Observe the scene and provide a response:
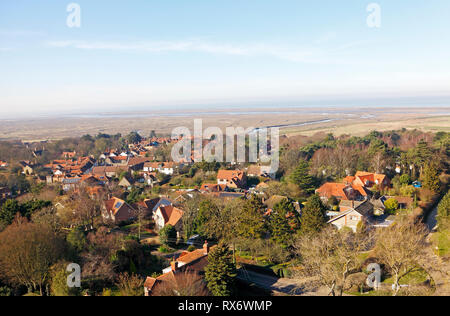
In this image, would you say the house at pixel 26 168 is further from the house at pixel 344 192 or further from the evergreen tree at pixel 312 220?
the evergreen tree at pixel 312 220

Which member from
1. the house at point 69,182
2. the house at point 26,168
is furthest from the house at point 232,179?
the house at point 26,168

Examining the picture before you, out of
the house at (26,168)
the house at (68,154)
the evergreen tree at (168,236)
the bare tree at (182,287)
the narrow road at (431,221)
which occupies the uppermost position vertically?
the house at (68,154)

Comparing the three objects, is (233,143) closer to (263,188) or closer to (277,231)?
(263,188)

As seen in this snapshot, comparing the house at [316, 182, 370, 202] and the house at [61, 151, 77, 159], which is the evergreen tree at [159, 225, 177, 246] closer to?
the house at [316, 182, 370, 202]

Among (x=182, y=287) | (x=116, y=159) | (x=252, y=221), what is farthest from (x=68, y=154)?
(x=182, y=287)

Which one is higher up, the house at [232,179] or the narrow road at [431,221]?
the house at [232,179]

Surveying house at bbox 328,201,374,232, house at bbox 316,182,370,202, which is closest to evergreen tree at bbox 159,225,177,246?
house at bbox 328,201,374,232

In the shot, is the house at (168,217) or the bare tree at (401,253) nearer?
the bare tree at (401,253)

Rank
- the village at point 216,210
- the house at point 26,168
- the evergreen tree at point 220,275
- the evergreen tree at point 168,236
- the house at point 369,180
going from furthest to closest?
the house at point 26,168 < the house at point 369,180 < the evergreen tree at point 168,236 < the village at point 216,210 < the evergreen tree at point 220,275
